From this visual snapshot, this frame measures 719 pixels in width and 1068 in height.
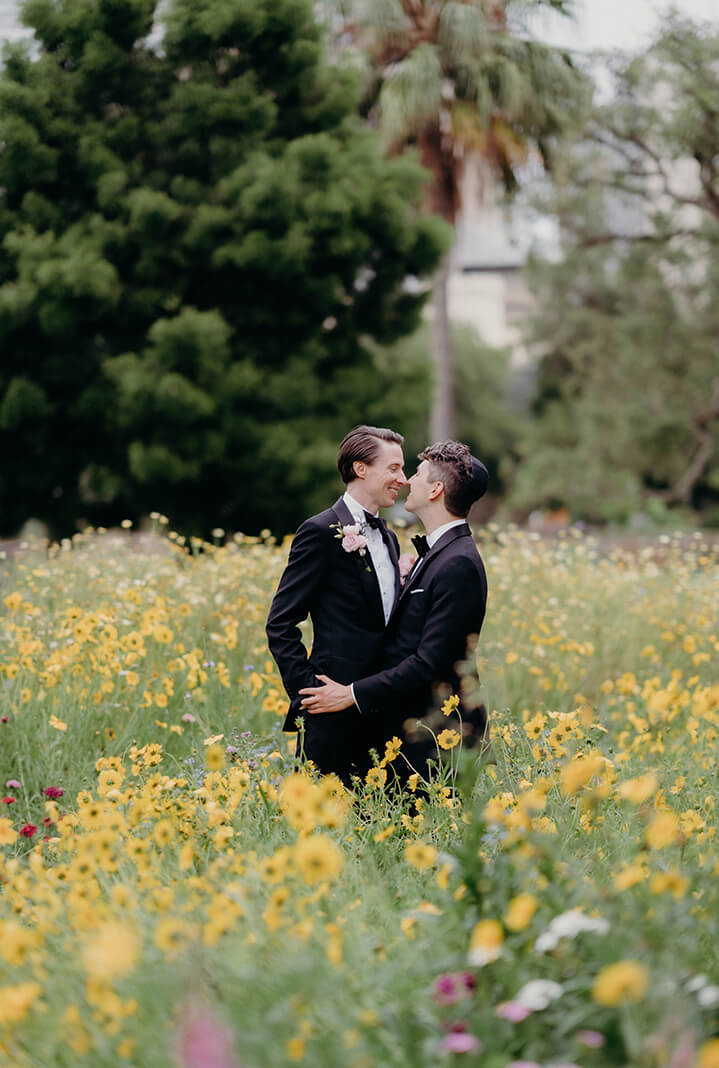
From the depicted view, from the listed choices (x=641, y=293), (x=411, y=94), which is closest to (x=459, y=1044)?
(x=411, y=94)

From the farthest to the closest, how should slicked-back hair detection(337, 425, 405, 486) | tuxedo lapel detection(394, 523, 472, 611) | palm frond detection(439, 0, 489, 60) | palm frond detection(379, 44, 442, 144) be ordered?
palm frond detection(439, 0, 489, 60) < palm frond detection(379, 44, 442, 144) < slicked-back hair detection(337, 425, 405, 486) < tuxedo lapel detection(394, 523, 472, 611)

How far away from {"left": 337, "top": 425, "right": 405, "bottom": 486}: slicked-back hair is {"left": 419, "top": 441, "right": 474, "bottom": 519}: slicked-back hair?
19 centimetres

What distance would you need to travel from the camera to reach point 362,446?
3795 millimetres

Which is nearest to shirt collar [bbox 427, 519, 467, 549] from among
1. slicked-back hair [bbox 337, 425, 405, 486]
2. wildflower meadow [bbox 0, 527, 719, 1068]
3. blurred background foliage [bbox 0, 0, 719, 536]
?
slicked-back hair [bbox 337, 425, 405, 486]

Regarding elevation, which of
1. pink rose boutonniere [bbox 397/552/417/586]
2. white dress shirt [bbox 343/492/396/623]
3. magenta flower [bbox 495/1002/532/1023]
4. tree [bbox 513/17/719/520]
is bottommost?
tree [bbox 513/17/719/520]

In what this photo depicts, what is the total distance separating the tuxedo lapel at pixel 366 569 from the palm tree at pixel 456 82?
12.6 m

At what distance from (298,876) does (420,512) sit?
4.84 ft

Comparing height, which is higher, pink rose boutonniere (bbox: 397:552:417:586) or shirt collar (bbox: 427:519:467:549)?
shirt collar (bbox: 427:519:467:549)

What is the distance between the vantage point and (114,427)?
537 inches

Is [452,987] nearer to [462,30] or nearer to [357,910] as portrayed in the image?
[357,910]

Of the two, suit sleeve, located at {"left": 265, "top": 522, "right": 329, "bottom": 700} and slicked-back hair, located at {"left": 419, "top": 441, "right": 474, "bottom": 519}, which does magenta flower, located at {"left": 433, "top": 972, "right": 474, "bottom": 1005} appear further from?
slicked-back hair, located at {"left": 419, "top": 441, "right": 474, "bottom": 519}

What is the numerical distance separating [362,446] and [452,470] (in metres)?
0.36

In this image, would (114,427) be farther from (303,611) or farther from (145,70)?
(303,611)

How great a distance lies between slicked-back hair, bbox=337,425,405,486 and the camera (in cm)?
379
